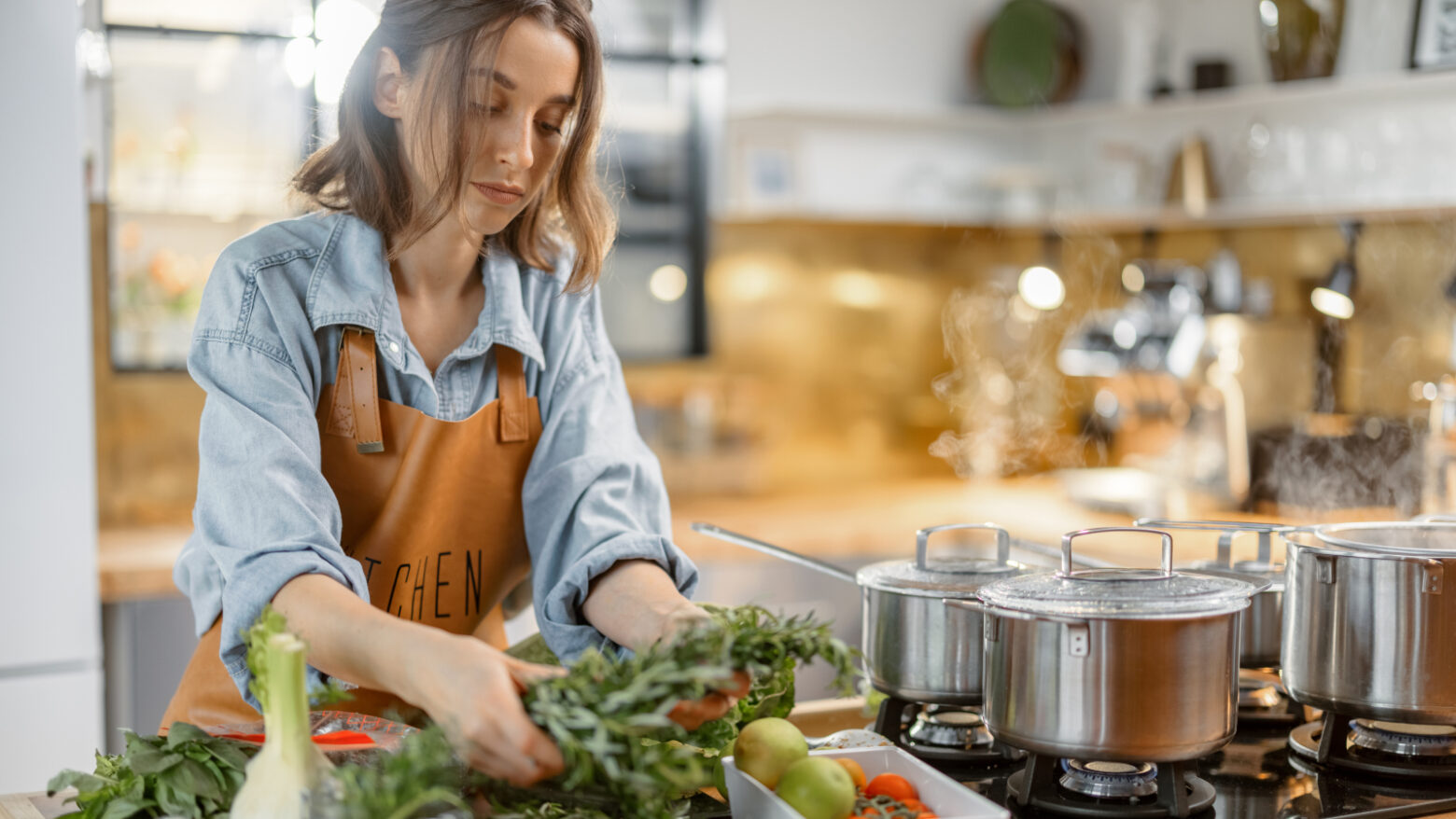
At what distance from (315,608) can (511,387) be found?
40 cm

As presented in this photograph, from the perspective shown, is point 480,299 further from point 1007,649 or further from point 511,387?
point 1007,649

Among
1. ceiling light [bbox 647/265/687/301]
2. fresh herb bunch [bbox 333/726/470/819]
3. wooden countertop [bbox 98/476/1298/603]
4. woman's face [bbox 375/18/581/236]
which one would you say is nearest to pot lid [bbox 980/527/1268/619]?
fresh herb bunch [bbox 333/726/470/819]

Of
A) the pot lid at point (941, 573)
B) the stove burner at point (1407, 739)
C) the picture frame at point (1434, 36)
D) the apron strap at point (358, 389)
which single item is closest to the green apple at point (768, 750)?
the pot lid at point (941, 573)

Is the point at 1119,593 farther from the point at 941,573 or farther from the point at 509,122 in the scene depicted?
the point at 509,122

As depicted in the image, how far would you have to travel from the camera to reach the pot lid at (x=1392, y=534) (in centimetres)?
123

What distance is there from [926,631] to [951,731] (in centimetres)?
13

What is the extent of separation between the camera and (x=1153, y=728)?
1.06m

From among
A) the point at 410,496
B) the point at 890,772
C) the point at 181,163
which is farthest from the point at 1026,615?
the point at 181,163

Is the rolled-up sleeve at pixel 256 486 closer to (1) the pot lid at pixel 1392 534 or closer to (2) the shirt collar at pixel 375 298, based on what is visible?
(2) the shirt collar at pixel 375 298

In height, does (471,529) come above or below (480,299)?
below

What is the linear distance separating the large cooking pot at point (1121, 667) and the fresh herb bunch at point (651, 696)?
159 millimetres

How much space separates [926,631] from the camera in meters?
1.24

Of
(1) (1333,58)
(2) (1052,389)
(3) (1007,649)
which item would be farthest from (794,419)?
(3) (1007,649)

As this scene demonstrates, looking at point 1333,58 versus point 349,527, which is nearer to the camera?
point 349,527
